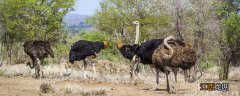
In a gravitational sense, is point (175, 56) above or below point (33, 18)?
below

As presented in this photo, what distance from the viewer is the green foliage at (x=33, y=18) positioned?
4406 centimetres

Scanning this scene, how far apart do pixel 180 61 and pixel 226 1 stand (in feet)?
118

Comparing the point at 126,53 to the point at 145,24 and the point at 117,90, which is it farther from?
the point at 145,24

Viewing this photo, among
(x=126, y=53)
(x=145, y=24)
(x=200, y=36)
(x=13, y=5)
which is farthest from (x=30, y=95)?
(x=13, y=5)

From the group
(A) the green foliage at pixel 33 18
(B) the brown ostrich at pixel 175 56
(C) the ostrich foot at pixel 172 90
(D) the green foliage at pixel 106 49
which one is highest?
(A) the green foliage at pixel 33 18

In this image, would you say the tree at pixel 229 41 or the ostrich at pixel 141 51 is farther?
the tree at pixel 229 41

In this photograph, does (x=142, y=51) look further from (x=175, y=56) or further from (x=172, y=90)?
(x=175, y=56)

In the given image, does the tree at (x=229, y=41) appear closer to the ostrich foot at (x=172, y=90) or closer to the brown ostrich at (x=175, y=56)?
the ostrich foot at (x=172, y=90)

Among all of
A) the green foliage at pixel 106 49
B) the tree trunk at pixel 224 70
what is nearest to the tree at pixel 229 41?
the tree trunk at pixel 224 70

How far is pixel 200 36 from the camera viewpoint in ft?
99.8

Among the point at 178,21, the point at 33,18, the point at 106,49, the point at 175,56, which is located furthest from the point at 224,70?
the point at 175,56

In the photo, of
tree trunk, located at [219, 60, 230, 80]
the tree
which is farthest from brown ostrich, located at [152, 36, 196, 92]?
the tree

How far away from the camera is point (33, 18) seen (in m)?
44.1

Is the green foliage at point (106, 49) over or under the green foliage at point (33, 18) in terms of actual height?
under
